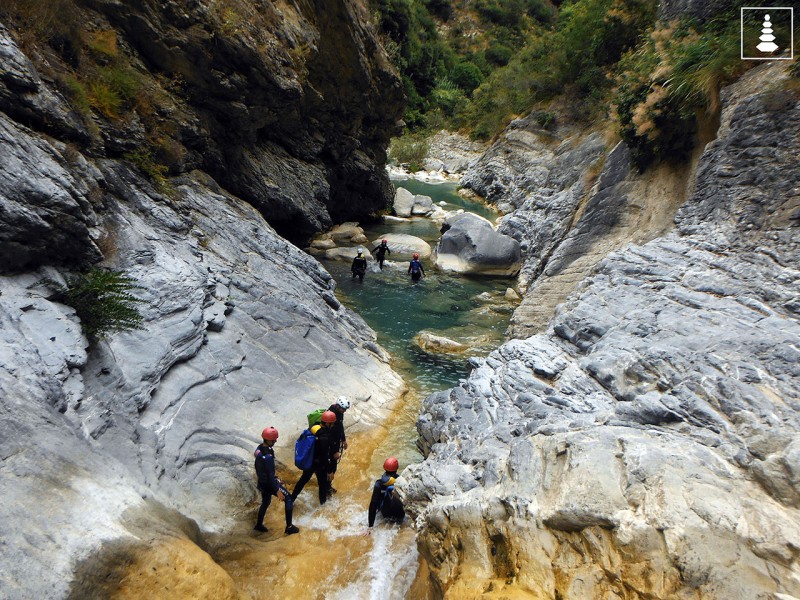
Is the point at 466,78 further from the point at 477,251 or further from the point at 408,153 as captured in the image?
the point at 477,251

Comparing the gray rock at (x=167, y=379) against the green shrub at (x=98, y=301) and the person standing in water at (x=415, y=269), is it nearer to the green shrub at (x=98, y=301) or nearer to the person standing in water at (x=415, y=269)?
the green shrub at (x=98, y=301)

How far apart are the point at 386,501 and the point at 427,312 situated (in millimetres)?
10486

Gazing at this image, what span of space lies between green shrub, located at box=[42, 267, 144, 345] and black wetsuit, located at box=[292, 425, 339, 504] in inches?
137

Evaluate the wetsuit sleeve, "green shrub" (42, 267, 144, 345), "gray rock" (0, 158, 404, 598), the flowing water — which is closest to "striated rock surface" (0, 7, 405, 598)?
"gray rock" (0, 158, 404, 598)

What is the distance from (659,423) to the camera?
6352mm

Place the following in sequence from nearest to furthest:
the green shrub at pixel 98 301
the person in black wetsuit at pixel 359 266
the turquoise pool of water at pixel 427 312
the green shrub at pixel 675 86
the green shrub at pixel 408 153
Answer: the green shrub at pixel 98 301, the green shrub at pixel 675 86, the turquoise pool of water at pixel 427 312, the person in black wetsuit at pixel 359 266, the green shrub at pixel 408 153

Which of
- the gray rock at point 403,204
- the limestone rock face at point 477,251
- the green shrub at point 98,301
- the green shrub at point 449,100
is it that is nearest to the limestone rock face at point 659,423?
the green shrub at point 98,301

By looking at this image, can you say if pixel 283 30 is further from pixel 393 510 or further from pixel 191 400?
pixel 393 510

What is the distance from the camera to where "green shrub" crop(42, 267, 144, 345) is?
7672mm

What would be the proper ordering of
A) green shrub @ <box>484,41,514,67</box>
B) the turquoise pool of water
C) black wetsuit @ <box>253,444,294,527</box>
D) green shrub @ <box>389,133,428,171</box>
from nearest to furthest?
black wetsuit @ <box>253,444,294,527</box> < the turquoise pool of water < green shrub @ <box>389,133,428,171</box> < green shrub @ <box>484,41,514,67</box>

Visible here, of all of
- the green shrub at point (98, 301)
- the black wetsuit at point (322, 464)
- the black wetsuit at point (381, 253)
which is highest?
the green shrub at point (98, 301)

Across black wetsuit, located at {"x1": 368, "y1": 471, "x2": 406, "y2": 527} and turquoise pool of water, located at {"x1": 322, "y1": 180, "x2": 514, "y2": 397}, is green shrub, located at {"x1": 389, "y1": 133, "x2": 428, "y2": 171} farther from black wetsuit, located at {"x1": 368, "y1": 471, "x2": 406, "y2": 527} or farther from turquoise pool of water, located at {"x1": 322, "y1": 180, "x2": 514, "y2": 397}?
black wetsuit, located at {"x1": 368, "y1": 471, "x2": 406, "y2": 527}

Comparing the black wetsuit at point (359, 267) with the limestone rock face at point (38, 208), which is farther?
the black wetsuit at point (359, 267)

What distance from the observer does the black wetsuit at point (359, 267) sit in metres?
19.6
